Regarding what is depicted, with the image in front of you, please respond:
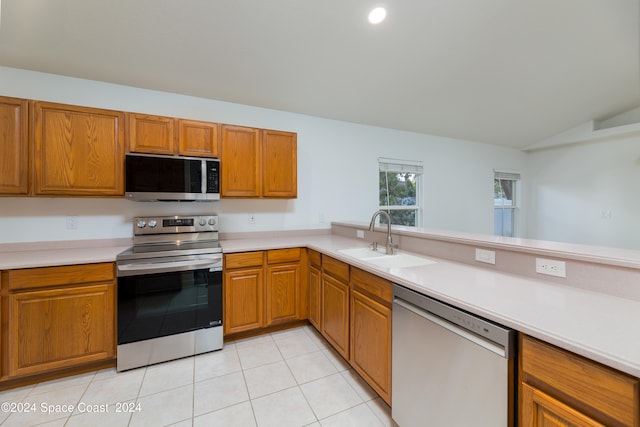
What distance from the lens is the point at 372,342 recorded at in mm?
1700

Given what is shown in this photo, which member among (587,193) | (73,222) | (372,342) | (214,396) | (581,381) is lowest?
(214,396)

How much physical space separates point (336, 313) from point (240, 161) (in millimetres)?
1701

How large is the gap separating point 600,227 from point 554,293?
487cm

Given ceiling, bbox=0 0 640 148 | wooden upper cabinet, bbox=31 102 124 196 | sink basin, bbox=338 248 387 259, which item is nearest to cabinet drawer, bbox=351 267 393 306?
sink basin, bbox=338 248 387 259

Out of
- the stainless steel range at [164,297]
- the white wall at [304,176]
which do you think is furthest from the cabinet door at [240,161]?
the stainless steel range at [164,297]

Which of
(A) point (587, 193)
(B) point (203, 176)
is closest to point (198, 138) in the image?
(B) point (203, 176)

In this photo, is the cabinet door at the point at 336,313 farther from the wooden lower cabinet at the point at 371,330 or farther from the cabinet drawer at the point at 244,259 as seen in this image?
the cabinet drawer at the point at 244,259

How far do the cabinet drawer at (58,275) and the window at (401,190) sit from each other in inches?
127

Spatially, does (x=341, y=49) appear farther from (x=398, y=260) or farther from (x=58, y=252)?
(x=58, y=252)

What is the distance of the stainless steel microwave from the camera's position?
7.28 ft

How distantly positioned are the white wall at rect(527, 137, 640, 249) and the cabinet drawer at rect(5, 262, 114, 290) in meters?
6.68

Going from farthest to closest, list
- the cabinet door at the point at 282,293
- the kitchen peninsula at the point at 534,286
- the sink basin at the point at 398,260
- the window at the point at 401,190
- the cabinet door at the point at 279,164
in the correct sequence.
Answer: the window at the point at 401,190
the cabinet door at the point at 279,164
the cabinet door at the point at 282,293
the sink basin at the point at 398,260
the kitchen peninsula at the point at 534,286

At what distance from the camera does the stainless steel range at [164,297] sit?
2.04 m

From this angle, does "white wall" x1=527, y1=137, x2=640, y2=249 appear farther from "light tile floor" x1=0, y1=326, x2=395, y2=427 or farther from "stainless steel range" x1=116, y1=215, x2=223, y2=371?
"stainless steel range" x1=116, y1=215, x2=223, y2=371
